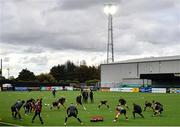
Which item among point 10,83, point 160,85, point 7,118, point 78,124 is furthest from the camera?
point 10,83

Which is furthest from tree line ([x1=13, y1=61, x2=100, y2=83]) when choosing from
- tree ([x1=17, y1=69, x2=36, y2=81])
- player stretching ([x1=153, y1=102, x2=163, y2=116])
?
player stretching ([x1=153, y1=102, x2=163, y2=116])

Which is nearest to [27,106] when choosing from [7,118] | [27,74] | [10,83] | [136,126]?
[7,118]

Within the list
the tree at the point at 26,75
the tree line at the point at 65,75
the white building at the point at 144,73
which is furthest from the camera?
the tree at the point at 26,75

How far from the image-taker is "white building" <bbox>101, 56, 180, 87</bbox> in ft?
331

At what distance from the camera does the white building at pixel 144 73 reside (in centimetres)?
10075

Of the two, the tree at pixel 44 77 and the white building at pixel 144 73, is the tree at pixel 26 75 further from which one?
the white building at pixel 144 73

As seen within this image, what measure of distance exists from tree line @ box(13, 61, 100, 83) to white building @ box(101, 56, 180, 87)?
51627 mm

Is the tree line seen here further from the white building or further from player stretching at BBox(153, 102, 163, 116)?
player stretching at BBox(153, 102, 163, 116)

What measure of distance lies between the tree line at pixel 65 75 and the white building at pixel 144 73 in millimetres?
51627

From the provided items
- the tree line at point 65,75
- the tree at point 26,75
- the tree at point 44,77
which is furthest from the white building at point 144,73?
the tree at point 26,75

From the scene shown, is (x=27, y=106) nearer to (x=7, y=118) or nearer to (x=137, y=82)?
(x=7, y=118)

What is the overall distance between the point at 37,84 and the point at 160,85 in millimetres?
44769

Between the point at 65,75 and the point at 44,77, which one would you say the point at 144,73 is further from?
the point at 65,75

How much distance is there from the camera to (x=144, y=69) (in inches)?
4222
